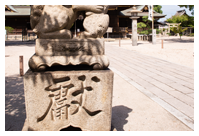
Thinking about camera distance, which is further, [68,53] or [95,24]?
[95,24]

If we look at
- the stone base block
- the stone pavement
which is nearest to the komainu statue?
the stone base block

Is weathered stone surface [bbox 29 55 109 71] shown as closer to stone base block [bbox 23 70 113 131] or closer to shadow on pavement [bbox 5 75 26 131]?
stone base block [bbox 23 70 113 131]

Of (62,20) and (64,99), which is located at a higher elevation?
(62,20)

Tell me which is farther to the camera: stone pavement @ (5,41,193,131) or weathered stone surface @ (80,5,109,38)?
stone pavement @ (5,41,193,131)

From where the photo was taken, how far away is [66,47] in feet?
7.21

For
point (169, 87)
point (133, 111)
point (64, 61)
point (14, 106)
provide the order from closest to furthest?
point (64, 61) < point (133, 111) < point (14, 106) < point (169, 87)

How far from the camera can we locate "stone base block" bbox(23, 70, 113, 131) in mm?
2090

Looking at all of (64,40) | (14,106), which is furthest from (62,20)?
(14,106)

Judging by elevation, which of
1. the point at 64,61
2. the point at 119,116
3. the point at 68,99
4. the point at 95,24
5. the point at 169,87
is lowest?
the point at 119,116

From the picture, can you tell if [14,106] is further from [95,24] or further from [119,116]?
[95,24]

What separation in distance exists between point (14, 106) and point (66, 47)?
2.24m

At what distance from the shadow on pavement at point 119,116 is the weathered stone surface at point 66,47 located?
132cm

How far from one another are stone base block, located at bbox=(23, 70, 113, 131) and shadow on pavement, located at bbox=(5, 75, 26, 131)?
1.00 metres

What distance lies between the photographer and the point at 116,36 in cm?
2636
